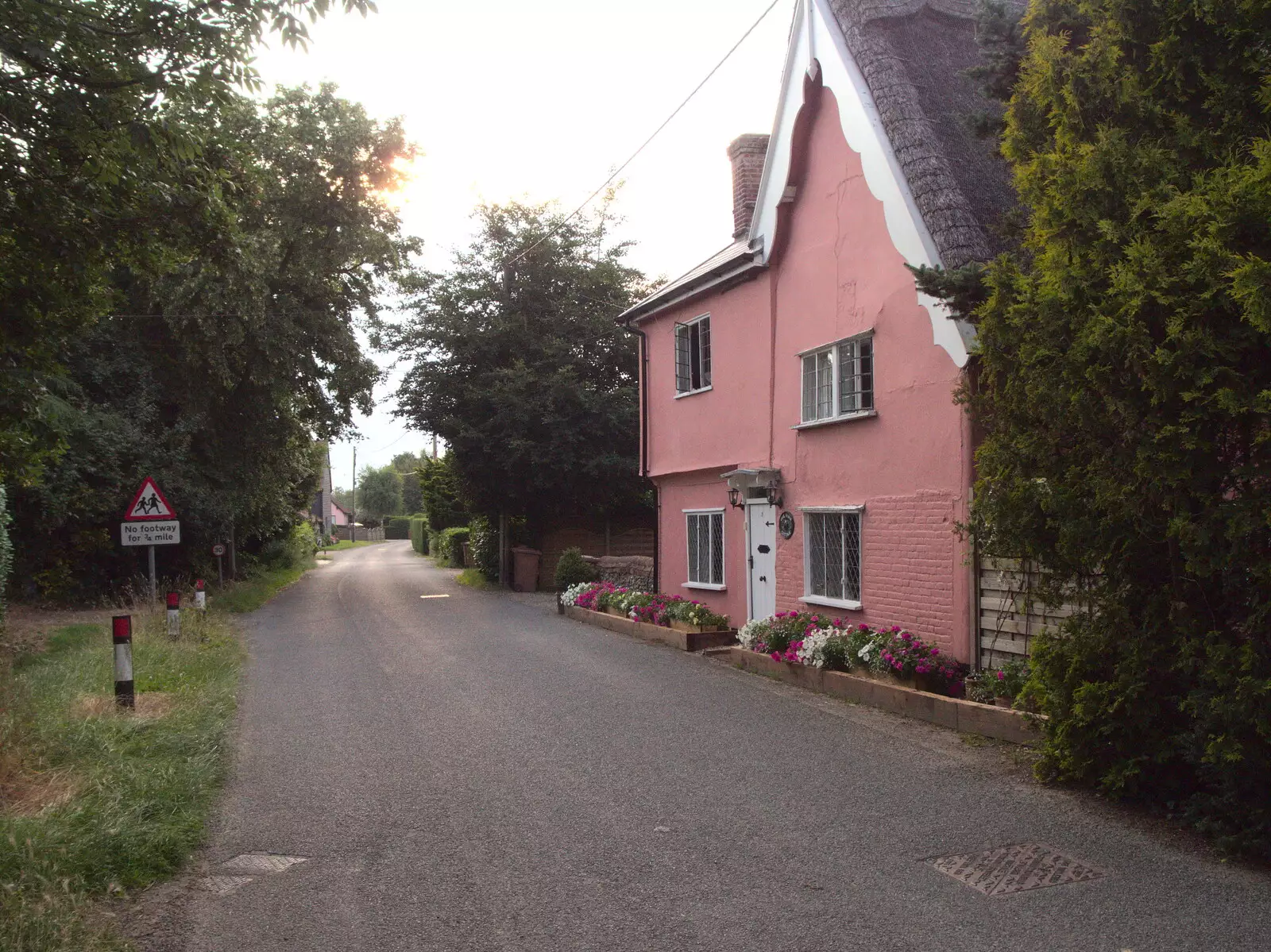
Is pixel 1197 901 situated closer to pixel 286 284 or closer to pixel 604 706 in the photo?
pixel 604 706

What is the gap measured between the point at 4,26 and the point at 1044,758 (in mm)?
7691

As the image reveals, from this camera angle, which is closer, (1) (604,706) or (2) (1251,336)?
(2) (1251,336)

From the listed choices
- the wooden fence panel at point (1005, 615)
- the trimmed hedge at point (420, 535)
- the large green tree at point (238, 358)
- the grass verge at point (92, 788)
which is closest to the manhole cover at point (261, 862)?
the grass verge at point (92, 788)

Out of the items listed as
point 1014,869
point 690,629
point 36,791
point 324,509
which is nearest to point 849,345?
point 690,629

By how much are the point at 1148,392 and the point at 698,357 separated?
39.8ft

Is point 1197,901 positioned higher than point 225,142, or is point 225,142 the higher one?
point 225,142

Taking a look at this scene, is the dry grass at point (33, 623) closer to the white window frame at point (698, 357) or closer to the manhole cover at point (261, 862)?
the manhole cover at point (261, 862)

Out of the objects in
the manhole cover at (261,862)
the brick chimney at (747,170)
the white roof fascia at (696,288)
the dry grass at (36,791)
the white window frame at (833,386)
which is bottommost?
the manhole cover at (261,862)

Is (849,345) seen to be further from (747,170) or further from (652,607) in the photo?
(747,170)

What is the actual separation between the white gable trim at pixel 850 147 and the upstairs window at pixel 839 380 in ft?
5.11

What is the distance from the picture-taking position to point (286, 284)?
79.2ft

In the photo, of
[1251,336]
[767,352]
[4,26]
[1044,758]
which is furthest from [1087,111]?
[767,352]

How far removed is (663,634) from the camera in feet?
52.0

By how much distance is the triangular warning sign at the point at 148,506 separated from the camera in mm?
14656
